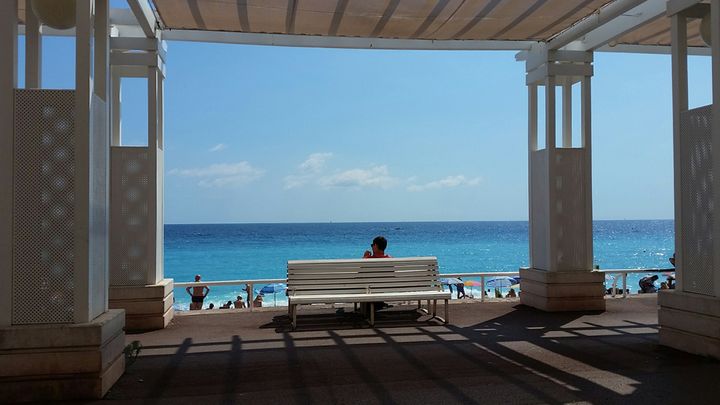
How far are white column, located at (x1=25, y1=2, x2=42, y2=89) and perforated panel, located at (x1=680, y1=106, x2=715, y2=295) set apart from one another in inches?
239

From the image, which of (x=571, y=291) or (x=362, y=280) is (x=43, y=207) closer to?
(x=362, y=280)

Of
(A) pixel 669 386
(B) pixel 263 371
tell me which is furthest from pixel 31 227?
(A) pixel 669 386

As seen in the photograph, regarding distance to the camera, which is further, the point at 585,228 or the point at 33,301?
the point at 585,228

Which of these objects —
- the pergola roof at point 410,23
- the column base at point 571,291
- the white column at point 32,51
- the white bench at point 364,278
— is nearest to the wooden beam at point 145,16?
the pergola roof at point 410,23

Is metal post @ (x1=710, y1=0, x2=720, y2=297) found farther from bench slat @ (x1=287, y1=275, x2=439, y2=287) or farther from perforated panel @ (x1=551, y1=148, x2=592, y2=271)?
bench slat @ (x1=287, y1=275, x2=439, y2=287)

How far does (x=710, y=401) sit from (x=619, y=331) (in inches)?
120

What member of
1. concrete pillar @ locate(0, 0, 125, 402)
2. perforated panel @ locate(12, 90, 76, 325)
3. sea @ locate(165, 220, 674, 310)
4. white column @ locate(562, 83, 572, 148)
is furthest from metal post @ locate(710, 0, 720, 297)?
sea @ locate(165, 220, 674, 310)

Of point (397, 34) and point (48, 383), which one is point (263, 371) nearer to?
point (48, 383)

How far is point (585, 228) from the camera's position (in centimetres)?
937

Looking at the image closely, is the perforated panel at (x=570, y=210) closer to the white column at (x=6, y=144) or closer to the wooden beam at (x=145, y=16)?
the wooden beam at (x=145, y=16)

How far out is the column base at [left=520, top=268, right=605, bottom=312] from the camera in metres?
9.09

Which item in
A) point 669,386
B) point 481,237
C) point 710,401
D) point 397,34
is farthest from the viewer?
point 481,237

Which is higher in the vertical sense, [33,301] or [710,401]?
[33,301]

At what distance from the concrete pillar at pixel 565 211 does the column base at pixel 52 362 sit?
20.9 ft
